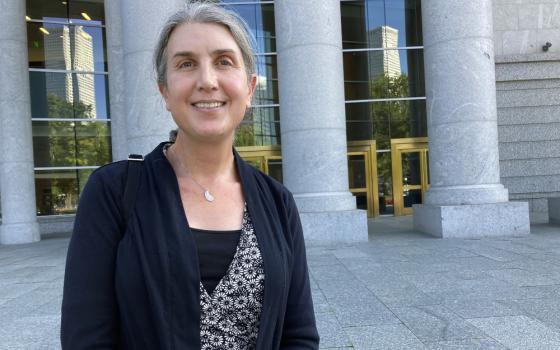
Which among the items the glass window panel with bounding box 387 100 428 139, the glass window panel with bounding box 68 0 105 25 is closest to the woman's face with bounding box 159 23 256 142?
the glass window panel with bounding box 387 100 428 139

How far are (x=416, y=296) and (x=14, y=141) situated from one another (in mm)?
13169

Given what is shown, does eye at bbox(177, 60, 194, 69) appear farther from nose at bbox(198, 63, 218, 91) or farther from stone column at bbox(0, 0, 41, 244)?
stone column at bbox(0, 0, 41, 244)

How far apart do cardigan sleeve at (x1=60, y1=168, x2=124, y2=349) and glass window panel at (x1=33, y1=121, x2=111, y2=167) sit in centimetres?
1821

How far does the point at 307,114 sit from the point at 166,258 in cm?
913

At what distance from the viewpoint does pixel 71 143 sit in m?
18.0

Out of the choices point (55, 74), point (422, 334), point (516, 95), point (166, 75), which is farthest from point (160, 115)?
point (516, 95)

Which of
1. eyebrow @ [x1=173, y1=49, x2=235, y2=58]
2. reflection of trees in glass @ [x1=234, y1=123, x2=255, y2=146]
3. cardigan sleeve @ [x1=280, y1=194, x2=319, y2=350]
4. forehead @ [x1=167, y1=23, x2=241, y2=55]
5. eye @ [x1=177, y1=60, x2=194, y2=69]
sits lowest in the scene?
cardigan sleeve @ [x1=280, y1=194, x2=319, y2=350]

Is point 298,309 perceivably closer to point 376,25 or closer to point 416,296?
point 416,296

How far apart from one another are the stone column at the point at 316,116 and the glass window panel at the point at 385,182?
324 inches

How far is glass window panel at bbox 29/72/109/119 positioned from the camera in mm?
17516

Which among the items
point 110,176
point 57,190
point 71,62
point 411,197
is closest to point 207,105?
point 110,176

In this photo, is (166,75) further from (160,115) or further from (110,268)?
(160,115)

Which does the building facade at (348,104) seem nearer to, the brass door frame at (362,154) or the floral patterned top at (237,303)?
the brass door frame at (362,154)

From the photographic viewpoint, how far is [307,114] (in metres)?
10.3
